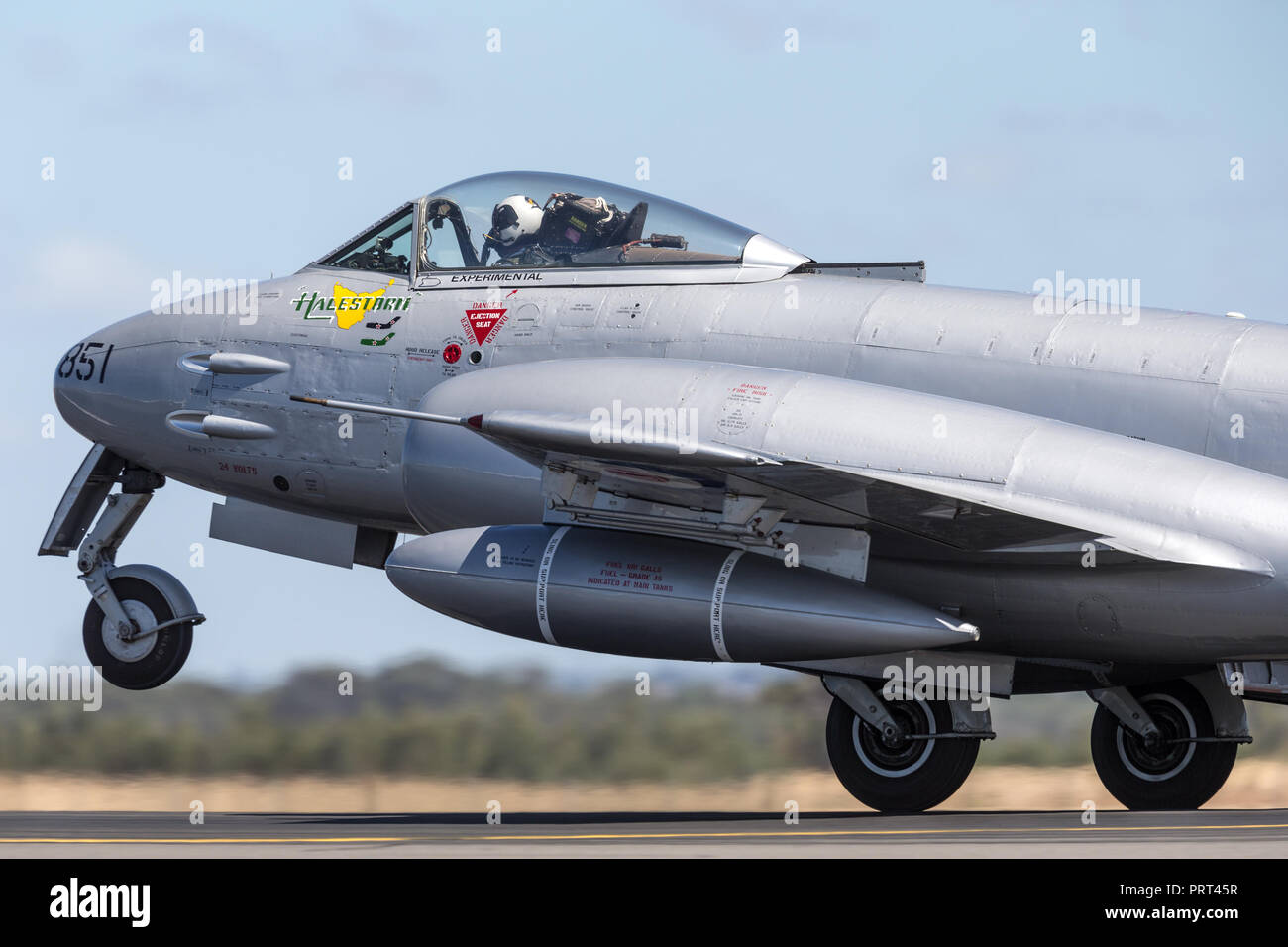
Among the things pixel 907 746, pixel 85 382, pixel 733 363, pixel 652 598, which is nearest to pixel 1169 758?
pixel 907 746

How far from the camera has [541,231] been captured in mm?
12648

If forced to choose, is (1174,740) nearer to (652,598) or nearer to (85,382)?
(652,598)

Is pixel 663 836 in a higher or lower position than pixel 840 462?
lower

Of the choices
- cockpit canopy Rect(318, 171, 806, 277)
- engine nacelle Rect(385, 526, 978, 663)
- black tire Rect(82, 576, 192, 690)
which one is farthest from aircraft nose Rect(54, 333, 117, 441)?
engine nacelle Rect(385, 526, 978, 663)

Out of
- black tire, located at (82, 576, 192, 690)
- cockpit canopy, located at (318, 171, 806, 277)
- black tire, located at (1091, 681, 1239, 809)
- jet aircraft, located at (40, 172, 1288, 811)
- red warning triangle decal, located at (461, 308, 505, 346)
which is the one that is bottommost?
black tire, located at (1091, 681, 1239, 809)

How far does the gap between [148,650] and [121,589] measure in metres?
Answer: 0.55

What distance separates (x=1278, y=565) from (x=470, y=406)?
187 inches

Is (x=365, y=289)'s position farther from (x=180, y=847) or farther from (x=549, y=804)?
(x=180, y=847)

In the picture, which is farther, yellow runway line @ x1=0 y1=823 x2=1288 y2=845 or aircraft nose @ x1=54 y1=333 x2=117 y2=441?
aircraft nose @ x1=54 y1=333 x2=117 y2=441

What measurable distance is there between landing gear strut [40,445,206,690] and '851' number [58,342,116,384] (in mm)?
621

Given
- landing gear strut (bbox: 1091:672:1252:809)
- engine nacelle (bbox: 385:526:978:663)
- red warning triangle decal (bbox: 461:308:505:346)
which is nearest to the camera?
engine nacelle (bbox: 385:526:978:663)

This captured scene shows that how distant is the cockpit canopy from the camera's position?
12.3 metres

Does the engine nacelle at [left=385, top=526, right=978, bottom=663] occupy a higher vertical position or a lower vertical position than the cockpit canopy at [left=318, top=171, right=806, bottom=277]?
lower

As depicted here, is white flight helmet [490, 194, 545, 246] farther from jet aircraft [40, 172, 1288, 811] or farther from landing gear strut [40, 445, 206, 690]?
landing gear strut [40, 445, 206, 690]
